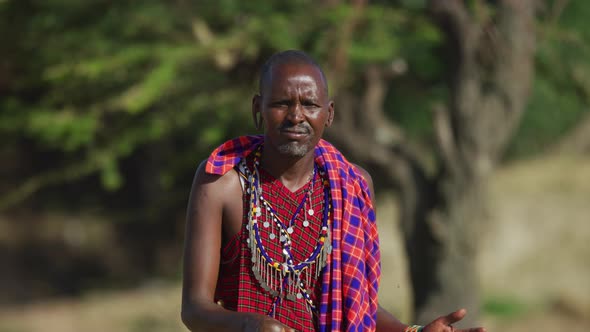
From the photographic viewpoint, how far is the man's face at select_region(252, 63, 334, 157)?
230 cm

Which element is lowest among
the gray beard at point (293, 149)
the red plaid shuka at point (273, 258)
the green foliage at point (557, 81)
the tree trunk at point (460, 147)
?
the red plaid shuka at point (273, 258)

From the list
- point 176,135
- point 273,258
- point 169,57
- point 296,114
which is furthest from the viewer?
point 176,135

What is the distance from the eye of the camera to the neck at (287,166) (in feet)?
8.02

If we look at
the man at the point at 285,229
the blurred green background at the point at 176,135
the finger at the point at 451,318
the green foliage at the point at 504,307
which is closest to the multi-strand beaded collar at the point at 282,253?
the man at the point at 285,229

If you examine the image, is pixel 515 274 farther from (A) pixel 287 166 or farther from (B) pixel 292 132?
(B) pixel 292 132

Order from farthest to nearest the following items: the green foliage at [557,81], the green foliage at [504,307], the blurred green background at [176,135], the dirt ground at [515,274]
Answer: the dirt ground at [515,274], the green foliage at [504,307], the green foliage at [557,81], the blurred green background at [176,135]

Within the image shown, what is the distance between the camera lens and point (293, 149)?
234cm

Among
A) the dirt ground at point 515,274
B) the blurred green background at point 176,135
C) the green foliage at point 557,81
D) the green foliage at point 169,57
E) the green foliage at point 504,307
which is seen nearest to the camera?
the green foliage at point 169,57

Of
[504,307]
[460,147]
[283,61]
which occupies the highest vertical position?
[504,307]

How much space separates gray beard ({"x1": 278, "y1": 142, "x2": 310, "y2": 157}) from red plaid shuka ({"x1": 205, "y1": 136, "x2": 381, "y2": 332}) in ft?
0.52

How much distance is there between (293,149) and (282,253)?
30cm

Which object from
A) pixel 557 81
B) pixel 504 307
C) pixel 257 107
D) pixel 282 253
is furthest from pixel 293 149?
pixel 504 307

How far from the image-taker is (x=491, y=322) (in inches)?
381

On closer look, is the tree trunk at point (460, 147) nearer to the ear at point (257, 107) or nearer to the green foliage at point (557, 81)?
the green foliage at point (557, 81)
